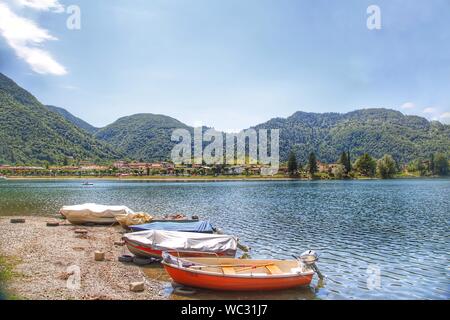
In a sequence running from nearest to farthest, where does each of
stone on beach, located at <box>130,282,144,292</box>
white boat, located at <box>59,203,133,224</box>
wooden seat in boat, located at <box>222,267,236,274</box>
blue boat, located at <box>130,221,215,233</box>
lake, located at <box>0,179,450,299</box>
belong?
stone on beach, located at <box>130,282,144,292</box>
lake, located at <box>0,179,450,299</box>
wooden seat in boat, located at <box>222,267,236,274</box>
blue boat, located at <box>130,221,215,233</box>
white boat, located at <box>59,203,133,224</box>

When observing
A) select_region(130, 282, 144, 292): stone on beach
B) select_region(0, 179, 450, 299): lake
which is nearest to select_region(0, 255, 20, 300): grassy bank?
select_region(130, 282, 144, 292): stone on beach

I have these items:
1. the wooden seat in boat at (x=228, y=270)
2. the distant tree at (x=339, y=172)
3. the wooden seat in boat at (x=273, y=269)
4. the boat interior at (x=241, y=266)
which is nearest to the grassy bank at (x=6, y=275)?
the boat interior at (x=241, y=266)

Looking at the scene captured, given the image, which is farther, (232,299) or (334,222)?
(334,222)

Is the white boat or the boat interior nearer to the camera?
the boat interior

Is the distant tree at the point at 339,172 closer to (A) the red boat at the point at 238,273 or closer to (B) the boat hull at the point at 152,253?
(B) the boat hull at the point at 152,253

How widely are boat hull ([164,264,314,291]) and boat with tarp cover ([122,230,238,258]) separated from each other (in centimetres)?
438

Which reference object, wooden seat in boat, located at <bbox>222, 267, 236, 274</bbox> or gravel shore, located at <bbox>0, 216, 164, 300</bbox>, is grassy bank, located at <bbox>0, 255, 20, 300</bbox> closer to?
gravel shore, located at <bbox>0, 216, 164, 300</bbox>

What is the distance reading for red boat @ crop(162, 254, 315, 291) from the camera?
18.9 m

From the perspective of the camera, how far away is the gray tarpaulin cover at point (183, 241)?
79.6 feet
